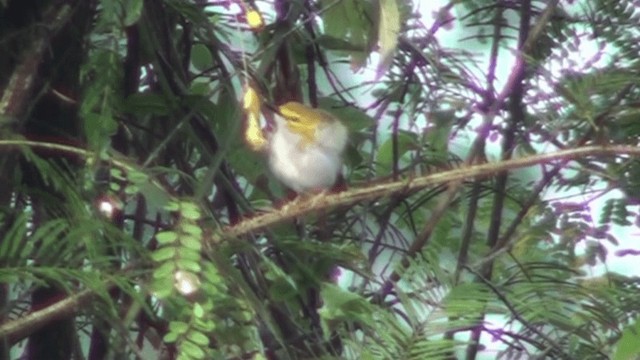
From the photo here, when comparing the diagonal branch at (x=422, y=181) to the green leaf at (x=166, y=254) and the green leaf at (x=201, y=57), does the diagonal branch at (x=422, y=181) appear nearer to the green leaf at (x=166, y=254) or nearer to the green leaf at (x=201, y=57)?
the green leaf at (x=166, y=254)

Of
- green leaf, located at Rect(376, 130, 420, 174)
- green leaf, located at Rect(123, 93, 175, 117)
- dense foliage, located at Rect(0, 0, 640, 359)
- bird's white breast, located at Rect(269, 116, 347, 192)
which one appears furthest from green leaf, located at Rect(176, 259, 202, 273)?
green leaf, located at Rect(376, 130, 420, 174)

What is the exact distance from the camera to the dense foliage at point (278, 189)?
64cm

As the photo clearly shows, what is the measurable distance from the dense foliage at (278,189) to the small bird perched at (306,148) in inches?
0.8

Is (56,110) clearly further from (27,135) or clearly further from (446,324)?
(446,324)

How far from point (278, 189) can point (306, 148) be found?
56 millimetres

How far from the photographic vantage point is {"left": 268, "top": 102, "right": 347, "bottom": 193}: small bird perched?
93 centimetres

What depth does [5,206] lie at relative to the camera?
708 mm

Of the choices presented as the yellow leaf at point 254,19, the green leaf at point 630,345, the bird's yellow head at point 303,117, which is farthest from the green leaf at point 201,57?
the green leaf at point 630,345

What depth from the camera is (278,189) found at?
1.03 meters

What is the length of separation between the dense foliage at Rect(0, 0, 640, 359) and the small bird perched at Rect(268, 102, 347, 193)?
2 centimetres

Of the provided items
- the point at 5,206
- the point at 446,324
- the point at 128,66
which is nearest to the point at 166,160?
the point at 128,66

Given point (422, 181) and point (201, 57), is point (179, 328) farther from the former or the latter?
point (201, 57)

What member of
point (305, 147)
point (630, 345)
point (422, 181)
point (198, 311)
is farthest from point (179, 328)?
point (305, 147)

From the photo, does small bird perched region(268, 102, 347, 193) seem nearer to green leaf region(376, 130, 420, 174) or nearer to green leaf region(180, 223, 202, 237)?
green leaf region(376, 130, 420, 174)
